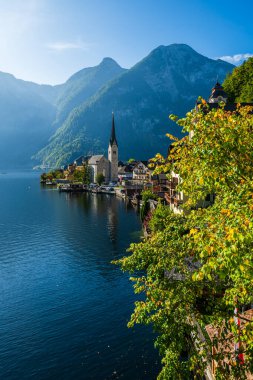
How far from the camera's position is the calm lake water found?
24.7 metres

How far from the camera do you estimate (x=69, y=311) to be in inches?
1335

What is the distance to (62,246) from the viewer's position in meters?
60.5

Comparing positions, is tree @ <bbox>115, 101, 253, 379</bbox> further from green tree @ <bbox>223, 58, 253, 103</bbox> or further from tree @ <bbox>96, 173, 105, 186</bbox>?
tree @ <bbox>96, 173, 105, 186</bbox>

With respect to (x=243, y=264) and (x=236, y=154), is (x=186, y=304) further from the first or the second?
(x=236, y=154)

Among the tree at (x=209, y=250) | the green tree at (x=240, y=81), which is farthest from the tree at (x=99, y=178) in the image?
the tree at (x=209, y=250)

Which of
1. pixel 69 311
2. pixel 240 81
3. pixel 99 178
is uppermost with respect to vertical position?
pixel 240 81

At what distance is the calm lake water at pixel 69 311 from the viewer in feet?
81.1

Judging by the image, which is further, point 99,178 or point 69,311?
point 99,178


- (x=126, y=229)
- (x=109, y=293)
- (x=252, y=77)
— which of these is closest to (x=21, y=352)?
(x=109, y=293)

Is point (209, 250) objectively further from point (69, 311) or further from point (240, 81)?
point (240, 81)

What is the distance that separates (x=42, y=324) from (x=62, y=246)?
2959cm

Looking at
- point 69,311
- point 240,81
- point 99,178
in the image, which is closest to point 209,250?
point 69,311

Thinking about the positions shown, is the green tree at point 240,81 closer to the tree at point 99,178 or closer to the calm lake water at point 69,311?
the calm lake water at point 69,311

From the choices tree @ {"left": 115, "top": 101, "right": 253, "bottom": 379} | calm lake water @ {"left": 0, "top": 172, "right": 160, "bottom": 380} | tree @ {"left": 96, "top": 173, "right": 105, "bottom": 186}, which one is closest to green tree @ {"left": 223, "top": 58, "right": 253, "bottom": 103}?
calm lake water @ {"left": 0, "top": 172, "right": 160, "bottom": 380}
